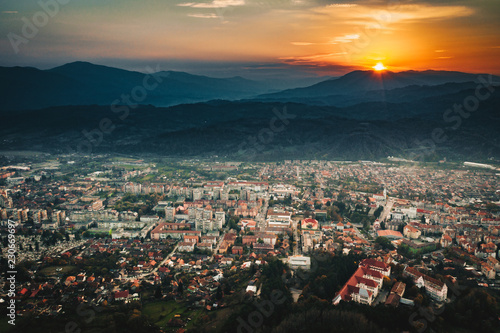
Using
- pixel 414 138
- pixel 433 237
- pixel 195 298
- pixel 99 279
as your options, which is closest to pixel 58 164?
pixel 99 279

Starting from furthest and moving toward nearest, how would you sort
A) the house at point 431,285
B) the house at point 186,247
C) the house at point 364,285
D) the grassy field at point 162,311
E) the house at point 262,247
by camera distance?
the house at point 186,247 → the house at point 262,247 → the house at point 431,285 → the house at point 364,285 → the grassy field at point 162,311

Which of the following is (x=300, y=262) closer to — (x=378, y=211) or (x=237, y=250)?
(x=237, y=250)

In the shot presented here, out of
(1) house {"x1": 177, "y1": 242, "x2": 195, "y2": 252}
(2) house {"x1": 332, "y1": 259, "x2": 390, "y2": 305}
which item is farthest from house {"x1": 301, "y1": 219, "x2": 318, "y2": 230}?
(1) house {"x1": 177, "y1": 242, "x2": 195, "y2": 252}

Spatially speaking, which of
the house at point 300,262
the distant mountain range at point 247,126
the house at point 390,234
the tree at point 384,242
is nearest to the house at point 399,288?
the house at point 300,262

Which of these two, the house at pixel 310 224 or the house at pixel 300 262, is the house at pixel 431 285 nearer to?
the house at pixel 300 262

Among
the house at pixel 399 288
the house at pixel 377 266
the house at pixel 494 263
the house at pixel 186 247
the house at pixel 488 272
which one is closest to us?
the house at pixel 399 288

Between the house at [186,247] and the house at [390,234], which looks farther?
the house at [390,234]

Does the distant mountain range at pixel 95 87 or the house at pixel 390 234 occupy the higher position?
the distant mountain range at pixel 95 87

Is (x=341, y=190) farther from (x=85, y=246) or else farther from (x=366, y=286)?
(x=85, y=246)
